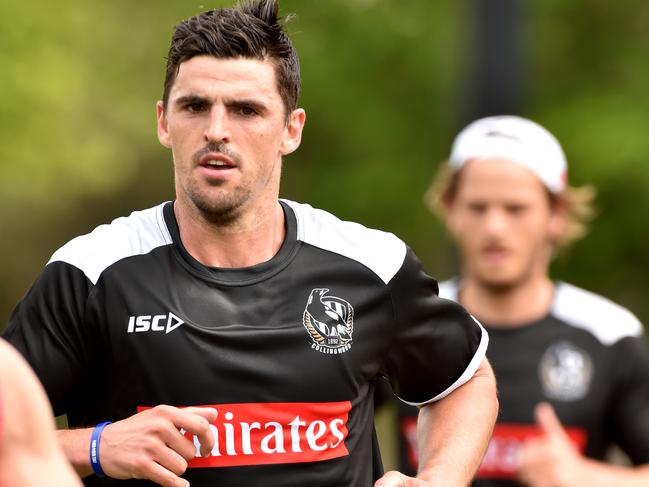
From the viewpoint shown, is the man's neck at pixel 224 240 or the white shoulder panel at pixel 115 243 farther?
the man's neck at pixel 224 240

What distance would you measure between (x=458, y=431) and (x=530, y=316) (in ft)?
8.00

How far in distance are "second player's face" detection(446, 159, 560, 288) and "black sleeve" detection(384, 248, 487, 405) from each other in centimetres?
217

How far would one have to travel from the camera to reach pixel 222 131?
15.2ft

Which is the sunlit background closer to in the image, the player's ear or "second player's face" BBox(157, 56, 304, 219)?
the player's ear

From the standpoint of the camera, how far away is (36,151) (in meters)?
17.8

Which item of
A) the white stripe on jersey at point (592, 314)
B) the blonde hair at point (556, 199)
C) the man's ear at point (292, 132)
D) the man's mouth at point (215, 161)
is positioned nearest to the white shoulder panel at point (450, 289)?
the white stripe on jersey at point (592, 314)

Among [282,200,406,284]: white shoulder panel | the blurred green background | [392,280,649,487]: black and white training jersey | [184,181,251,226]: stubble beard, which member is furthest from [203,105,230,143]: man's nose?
the blurred green background

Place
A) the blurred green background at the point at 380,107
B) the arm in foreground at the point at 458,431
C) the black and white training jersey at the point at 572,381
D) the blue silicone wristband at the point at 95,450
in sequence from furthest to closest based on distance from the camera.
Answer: the blurred green background at the point at 380,107 < the black and white training jersey at the point at 572,381 < the arm in foreground at the point at 458,431 < the blue silicone wristband at the point at 95,450

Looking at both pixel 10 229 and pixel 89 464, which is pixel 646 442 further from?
pixel 10 229

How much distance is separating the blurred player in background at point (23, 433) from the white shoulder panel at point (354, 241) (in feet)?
5.83

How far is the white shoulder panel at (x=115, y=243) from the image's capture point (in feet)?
15.2

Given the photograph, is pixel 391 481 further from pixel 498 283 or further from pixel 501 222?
pixel 501 222

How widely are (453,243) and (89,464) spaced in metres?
4.61

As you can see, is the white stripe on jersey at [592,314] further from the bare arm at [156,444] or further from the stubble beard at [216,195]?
the bare arm at [156,444]
